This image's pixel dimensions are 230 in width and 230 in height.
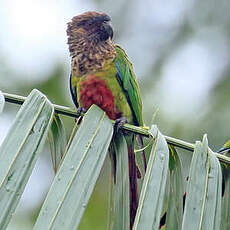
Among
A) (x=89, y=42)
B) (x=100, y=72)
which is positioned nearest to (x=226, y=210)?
(x=100, y=72)

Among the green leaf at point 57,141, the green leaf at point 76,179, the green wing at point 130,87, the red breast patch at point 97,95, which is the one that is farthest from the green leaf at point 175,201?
the green wing at point 130,87

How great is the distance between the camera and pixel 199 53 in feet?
34.7

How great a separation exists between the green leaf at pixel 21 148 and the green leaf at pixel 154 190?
1.09 ft

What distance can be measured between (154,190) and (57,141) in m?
0.41

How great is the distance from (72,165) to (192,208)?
372mm

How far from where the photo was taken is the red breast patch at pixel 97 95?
10.3 feet

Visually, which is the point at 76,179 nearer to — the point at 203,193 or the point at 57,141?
the point at 57,141

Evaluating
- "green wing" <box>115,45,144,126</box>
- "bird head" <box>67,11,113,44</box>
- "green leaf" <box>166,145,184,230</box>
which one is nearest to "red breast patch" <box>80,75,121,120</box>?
"green wing" <box>115,45,144,126</box>

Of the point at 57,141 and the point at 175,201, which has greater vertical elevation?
the point at 57,141

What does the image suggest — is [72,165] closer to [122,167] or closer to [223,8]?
[122,167]

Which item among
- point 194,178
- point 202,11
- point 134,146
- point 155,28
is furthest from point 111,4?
point 194,178

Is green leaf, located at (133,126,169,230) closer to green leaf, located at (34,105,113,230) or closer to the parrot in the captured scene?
green leaf, located at (34,105,113,230)

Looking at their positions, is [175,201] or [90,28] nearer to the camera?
[175,201]

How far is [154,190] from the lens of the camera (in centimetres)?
171
